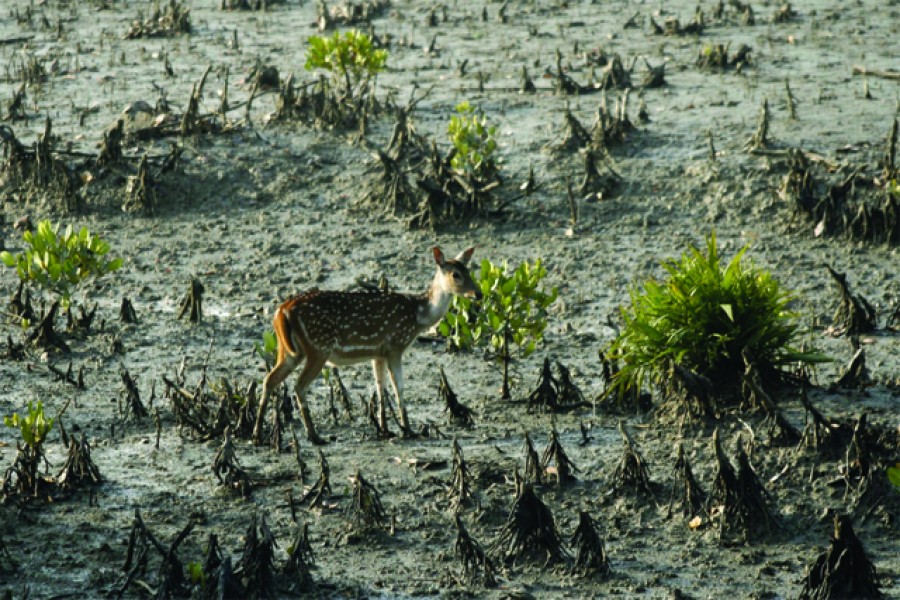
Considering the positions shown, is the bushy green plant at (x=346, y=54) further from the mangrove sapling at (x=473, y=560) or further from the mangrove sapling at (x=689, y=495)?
the mangrove sapling at (x=473, y=560)

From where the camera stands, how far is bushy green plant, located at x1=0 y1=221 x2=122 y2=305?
31.3 feet

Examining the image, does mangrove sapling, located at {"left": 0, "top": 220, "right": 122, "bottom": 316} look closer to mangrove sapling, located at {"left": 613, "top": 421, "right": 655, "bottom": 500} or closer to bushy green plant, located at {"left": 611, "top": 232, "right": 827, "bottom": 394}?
bushy green plant, located at {"left": 611, "top": 232, "right": 827, "bottom": 394}

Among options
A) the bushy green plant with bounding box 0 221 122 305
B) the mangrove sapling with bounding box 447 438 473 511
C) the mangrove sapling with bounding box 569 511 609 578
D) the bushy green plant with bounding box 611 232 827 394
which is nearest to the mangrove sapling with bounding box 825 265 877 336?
the bushy green plant with bounding box 611 232 827 394

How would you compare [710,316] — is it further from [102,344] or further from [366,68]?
[366,68]

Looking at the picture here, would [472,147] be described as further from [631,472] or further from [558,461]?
[631,472]

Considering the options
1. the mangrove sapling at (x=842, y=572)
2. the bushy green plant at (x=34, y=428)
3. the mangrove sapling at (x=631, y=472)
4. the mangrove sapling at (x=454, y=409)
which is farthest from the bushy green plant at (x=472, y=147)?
the mangrove sapling at (x=842, y=572)

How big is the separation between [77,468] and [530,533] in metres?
2.45

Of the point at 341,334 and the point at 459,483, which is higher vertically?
the point at 341,334

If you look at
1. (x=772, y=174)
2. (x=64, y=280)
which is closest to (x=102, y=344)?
(x=64, y=280)

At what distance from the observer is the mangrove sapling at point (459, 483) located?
690 cm

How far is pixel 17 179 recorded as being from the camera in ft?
40.3

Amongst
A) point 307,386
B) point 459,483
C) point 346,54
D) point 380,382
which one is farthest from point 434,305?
point 346,54

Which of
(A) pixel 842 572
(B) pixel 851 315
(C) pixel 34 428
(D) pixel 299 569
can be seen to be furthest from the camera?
(B) pixel 851 315

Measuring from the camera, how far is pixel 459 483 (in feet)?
22.9
